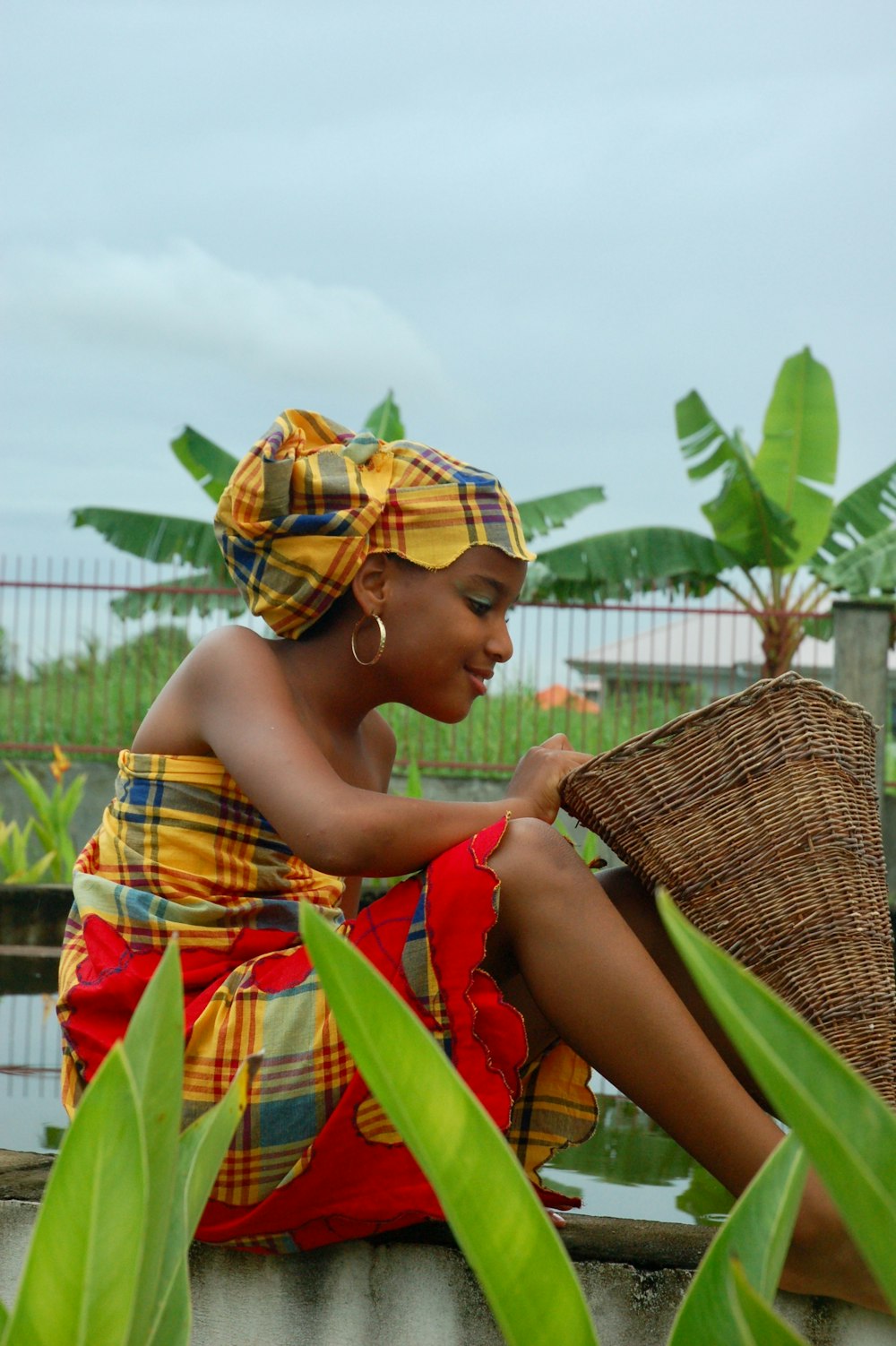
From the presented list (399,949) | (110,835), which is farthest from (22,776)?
(399,949)

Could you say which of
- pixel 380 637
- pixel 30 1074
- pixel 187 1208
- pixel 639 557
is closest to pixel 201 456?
pixel 639 557

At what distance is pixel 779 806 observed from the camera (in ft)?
5.27

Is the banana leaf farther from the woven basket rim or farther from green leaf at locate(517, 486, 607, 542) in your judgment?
the woven basket rim

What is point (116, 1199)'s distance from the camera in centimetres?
74

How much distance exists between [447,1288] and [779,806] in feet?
2.12

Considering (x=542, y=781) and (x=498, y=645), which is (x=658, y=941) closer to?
(x=542, y=781)

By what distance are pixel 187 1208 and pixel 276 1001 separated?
2.54 feet

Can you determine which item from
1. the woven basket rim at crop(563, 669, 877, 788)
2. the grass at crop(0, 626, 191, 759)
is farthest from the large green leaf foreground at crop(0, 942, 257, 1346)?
the grass at crop(0, 626, 191, 759)

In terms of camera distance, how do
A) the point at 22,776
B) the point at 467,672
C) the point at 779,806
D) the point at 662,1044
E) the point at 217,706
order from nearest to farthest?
the point at 662,1044 < the point at 779,806 < the point at 217,706 < the point at 467,672 < the point at 22,776

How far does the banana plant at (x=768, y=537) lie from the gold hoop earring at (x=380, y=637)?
669cm

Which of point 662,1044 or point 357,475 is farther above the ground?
point 357,475

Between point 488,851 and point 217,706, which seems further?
point 217,706

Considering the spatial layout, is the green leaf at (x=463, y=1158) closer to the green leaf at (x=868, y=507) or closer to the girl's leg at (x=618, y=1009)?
the girl's leg at (x=618, y=1009)

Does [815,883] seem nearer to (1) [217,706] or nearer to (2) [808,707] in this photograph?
(2) [808,707]
